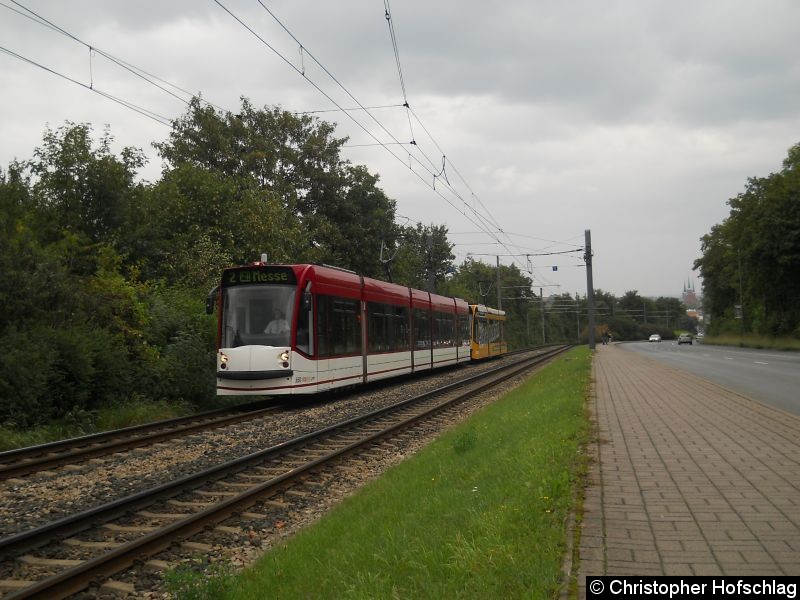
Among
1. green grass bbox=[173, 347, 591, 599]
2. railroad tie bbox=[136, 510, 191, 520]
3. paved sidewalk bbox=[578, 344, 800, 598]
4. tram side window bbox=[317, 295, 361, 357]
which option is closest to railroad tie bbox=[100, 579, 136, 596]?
green grass bbox=[173, 347, 591, 599]

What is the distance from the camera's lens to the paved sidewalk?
4.46 m

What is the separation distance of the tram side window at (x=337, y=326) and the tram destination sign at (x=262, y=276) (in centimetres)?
95

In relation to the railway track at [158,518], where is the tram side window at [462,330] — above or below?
above

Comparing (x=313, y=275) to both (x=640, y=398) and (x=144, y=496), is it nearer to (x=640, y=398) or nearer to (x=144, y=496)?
(x=640, y=398)

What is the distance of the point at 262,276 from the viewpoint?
17.1 metres

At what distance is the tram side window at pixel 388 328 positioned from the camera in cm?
2155

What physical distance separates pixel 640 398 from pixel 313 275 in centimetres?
742

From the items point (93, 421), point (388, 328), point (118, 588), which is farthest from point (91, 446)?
point (388, 328)

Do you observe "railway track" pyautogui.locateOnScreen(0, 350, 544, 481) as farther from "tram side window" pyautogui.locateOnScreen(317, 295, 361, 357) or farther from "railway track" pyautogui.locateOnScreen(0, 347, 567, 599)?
"tram side window" pyautogui.locateOnScreen(317, 295, 361, 357)

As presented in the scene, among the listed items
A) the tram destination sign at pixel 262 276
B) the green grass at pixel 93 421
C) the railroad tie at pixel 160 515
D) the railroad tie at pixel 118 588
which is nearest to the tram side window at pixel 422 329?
the tram destination sign at pixel 262 276

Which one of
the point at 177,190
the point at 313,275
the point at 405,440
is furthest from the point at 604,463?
the point at 177,190

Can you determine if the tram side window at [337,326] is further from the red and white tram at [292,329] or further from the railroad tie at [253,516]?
the railroad tie at [253,516]

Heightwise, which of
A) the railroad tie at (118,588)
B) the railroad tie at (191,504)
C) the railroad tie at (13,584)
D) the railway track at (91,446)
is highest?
the railway track at (91,446)

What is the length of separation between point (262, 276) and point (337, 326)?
2456mm
